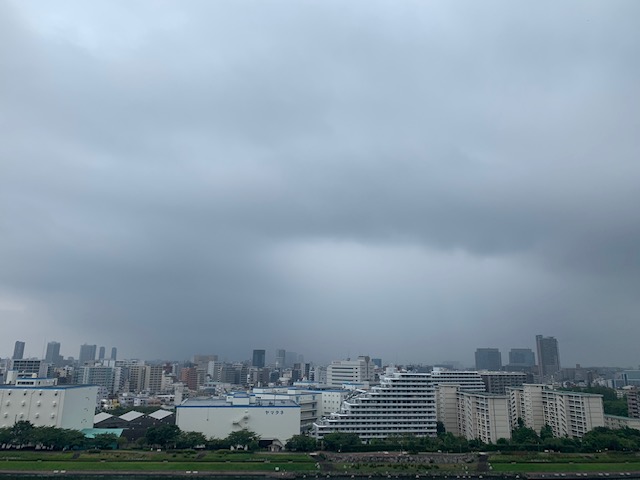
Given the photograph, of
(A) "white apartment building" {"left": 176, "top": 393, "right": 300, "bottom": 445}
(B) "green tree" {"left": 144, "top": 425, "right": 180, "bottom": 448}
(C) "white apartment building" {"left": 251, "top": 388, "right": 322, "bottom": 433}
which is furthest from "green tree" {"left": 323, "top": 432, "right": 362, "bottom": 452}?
(B) "green tree" {"left": 144, "top": 425, "right": 180, "bottom": 448}

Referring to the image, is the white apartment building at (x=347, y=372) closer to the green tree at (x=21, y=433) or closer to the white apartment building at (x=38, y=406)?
the white apartment building at (x=38, y=406)

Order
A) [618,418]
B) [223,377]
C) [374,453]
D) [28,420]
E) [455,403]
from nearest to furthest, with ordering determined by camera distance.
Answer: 1. [374,453]
2. [28,420]
3. [618,418]
4. [455,403]
5. [223,377]

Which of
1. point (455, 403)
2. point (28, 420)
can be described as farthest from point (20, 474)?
point (455, 403)

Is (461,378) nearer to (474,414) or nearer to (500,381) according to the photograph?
(500,381)

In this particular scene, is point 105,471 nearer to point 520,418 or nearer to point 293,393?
point 293,393

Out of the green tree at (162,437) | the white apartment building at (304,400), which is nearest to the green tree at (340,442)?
the white apartment building at (304,400)
